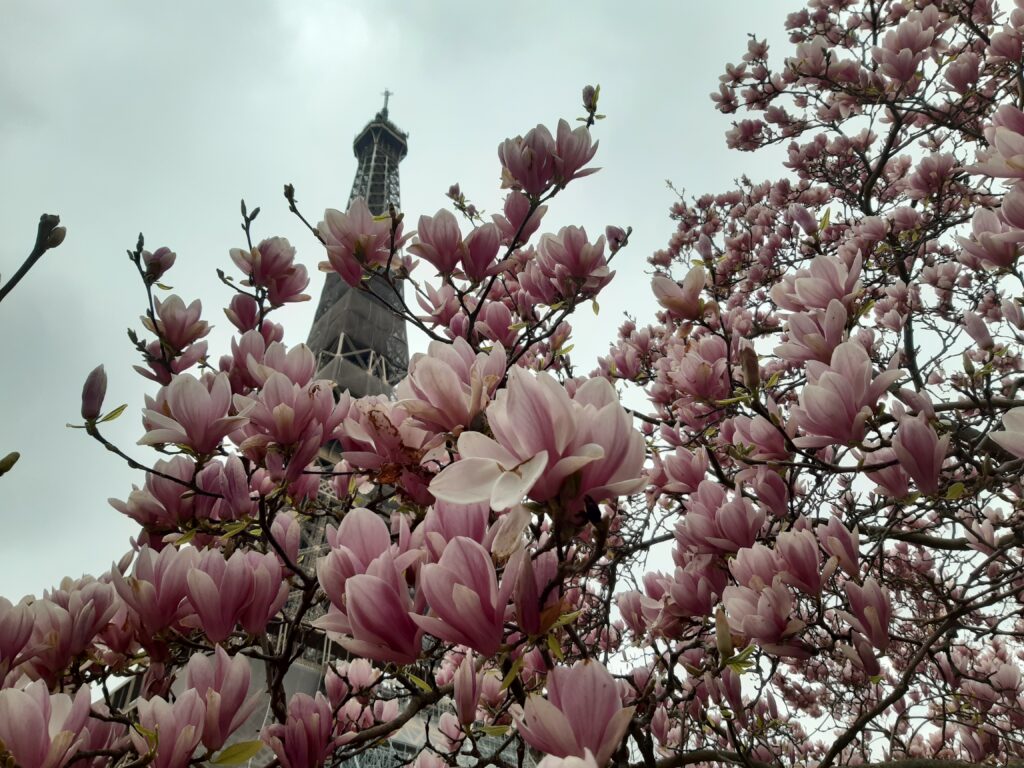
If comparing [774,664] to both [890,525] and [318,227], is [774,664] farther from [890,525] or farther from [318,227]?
[318,227]

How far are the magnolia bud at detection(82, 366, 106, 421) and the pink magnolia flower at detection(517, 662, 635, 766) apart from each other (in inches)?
52.0

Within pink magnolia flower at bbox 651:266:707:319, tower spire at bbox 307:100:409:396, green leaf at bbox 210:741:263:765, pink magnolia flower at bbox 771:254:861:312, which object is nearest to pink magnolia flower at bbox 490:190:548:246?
pink magnolia flower at bbox 651:266:707:319

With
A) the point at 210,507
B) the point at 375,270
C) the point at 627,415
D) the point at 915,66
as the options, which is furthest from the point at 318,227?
the point at 915,66

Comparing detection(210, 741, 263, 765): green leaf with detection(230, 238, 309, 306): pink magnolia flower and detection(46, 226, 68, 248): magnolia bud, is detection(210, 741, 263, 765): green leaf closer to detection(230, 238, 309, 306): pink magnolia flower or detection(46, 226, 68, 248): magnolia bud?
detection(46, 226, 68, 248): magnolia bud

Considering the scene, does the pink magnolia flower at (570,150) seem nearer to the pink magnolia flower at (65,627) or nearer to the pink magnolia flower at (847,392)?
the pink magnolia flower at (847,392)

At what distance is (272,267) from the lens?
7.07 feet

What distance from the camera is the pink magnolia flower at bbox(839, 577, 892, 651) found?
1479 millimetres

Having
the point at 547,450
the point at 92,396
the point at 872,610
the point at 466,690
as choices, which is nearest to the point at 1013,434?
the point at 872,610

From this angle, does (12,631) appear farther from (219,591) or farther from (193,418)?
(193,418)

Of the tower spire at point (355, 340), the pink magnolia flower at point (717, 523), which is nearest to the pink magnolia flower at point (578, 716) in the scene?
the pink magnolia flower at point (717, 523)

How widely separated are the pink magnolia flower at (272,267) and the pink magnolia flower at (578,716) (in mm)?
1774

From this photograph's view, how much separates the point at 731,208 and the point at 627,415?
255 inches

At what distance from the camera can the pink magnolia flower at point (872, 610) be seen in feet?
4.85

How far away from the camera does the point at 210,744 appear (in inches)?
46.9
